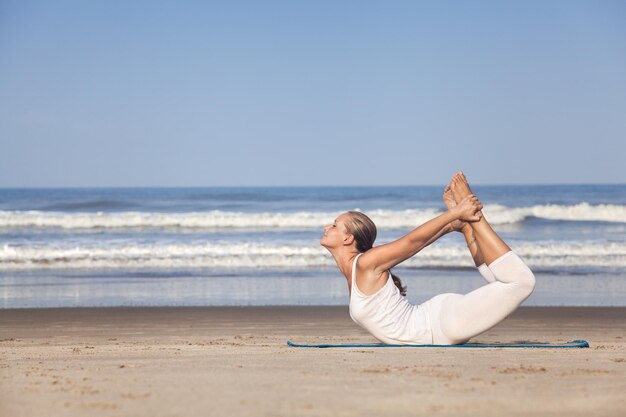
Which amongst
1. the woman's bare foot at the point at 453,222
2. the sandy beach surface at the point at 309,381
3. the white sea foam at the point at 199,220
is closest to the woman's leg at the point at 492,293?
the woman's bare foot at the point at 453,222

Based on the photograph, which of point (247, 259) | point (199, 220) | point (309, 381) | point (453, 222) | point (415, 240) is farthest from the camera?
point (199, 220)

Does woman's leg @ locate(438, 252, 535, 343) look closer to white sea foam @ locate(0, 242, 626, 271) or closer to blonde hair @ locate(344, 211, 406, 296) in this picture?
blonde hair @ locate(344, 211, 406, 296)

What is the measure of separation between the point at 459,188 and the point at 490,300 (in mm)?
813

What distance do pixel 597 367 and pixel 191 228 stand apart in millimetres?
22753

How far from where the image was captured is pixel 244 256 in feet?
57.6

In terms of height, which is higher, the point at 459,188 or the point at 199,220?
the point at 199,220

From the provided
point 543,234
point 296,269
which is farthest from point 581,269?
point 543,234

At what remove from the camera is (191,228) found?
2695cm

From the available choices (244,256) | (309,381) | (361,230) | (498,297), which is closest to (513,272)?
(498,297)

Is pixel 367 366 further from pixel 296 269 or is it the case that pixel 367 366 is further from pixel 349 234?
pixel 296 269

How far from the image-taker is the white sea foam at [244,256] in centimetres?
1620

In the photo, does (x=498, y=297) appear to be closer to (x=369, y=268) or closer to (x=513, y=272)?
(x=513, y=272)

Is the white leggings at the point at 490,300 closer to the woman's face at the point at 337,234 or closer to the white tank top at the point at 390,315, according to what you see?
the white tank top at the point at 390,315

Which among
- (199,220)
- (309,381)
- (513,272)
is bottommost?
(309,381)
